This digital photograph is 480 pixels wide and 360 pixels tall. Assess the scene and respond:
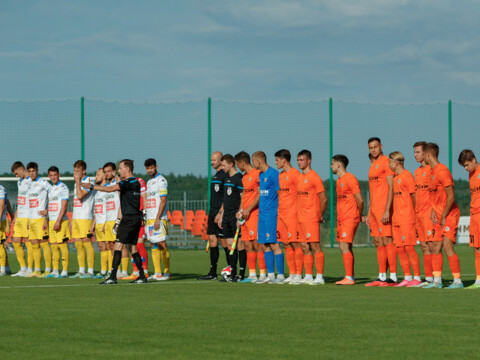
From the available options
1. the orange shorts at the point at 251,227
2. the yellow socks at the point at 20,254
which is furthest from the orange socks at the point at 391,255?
the yellow socks at the point at 20,254

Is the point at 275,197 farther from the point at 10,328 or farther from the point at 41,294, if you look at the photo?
the point at 10,328

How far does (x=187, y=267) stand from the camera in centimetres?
1930

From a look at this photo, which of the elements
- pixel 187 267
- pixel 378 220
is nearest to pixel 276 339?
pixel 378 220

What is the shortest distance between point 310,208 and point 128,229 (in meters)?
3.11

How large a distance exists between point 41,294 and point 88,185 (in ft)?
11.5

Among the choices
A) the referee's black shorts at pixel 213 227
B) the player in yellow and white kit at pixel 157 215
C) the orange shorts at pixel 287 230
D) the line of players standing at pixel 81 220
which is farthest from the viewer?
the line of players standing at pixel 81 220

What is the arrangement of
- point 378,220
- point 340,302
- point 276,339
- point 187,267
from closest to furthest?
point 276,339 < point 340,302 < point 378,220 < point 187,267

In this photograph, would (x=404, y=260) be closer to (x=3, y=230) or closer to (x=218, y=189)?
(x=218, y=189)

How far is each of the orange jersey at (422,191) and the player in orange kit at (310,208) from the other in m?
1.57

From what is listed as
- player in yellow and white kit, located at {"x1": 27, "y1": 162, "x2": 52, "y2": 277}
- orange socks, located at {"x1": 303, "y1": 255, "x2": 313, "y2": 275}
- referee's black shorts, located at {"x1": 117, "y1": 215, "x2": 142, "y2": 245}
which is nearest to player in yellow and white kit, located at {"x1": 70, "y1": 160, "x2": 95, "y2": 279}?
player in yellow and white kit, located at {"x1": 27, "y1": 162, "x2": 52, "y2": 277}

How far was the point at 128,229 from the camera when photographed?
13.6m

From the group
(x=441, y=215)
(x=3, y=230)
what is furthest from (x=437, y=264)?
(x=3, y=230)

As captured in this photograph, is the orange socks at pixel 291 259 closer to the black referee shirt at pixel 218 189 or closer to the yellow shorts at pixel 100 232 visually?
the black referee shirt at pixel 218 189

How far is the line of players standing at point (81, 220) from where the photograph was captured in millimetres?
15109
